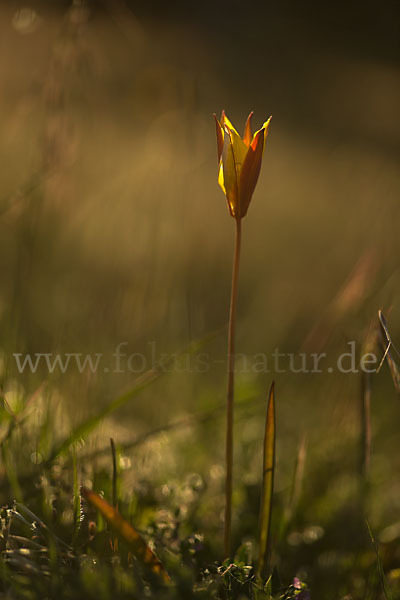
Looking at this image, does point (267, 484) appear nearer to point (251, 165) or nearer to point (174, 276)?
point (251, 165)

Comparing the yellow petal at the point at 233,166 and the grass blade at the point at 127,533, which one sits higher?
the yellow petal at the point at 233,166

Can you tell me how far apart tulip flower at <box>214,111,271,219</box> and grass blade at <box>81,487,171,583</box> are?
0.28 meters

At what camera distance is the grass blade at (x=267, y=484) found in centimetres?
57

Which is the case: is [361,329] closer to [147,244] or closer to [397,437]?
[397,437]

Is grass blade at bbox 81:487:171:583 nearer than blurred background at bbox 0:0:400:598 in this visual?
Yes

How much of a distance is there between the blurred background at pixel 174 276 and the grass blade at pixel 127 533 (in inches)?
9.2

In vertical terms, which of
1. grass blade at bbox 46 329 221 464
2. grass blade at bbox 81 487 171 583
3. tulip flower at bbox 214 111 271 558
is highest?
tulip flower at bbox 214 111 271 558

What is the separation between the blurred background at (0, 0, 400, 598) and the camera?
33.6 inches

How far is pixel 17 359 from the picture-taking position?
772 mm

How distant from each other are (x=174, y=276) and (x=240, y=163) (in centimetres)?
87

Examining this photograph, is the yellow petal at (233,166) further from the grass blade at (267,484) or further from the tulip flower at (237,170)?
the grass blade at (267,484)

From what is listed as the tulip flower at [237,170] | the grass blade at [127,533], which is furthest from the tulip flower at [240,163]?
the grass blade at [127,533]

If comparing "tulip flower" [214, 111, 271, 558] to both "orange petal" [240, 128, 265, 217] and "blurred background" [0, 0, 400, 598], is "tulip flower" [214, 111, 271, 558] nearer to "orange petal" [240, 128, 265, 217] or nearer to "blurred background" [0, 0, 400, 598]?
"orange petal" [240, 128, 265, 217]

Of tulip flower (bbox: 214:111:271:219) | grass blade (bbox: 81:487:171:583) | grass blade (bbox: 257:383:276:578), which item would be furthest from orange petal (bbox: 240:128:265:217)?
grass blade (bbox: 81:487:171:583)
